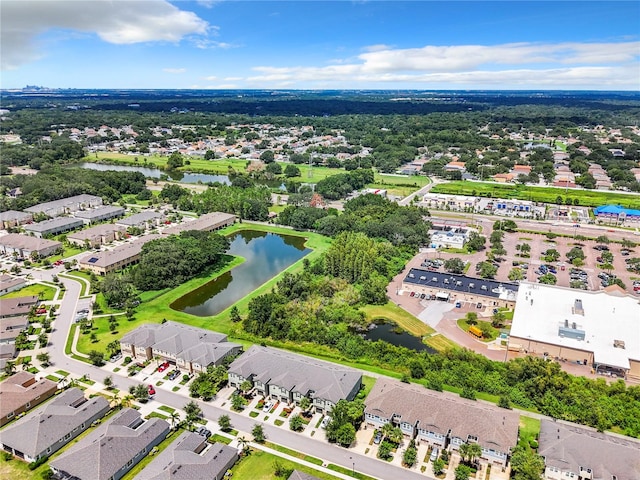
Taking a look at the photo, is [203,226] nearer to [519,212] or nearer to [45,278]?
[45,278]

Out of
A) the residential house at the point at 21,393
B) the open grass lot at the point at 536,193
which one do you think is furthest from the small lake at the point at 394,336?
the open grass lot at the point at 536,193

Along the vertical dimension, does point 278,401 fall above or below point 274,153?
below

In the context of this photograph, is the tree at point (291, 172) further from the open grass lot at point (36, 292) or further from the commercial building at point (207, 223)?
the open grass lot at point (36, 292)

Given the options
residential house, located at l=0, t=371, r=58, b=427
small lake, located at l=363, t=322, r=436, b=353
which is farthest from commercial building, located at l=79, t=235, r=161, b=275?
small lake, located at l=363, t=322, r=436, b=353

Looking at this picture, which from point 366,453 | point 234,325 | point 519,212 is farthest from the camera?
point 519,212

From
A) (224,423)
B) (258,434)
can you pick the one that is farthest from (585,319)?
(224,423)

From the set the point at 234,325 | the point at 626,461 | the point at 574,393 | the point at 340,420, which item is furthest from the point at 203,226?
the point at 626,461

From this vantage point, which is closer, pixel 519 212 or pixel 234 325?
pixel 234 325

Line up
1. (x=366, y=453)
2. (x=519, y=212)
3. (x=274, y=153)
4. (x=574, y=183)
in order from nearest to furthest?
(x=366, y=453), (x=519, y=212), (x=574, y=183), (x=274, y=153)
